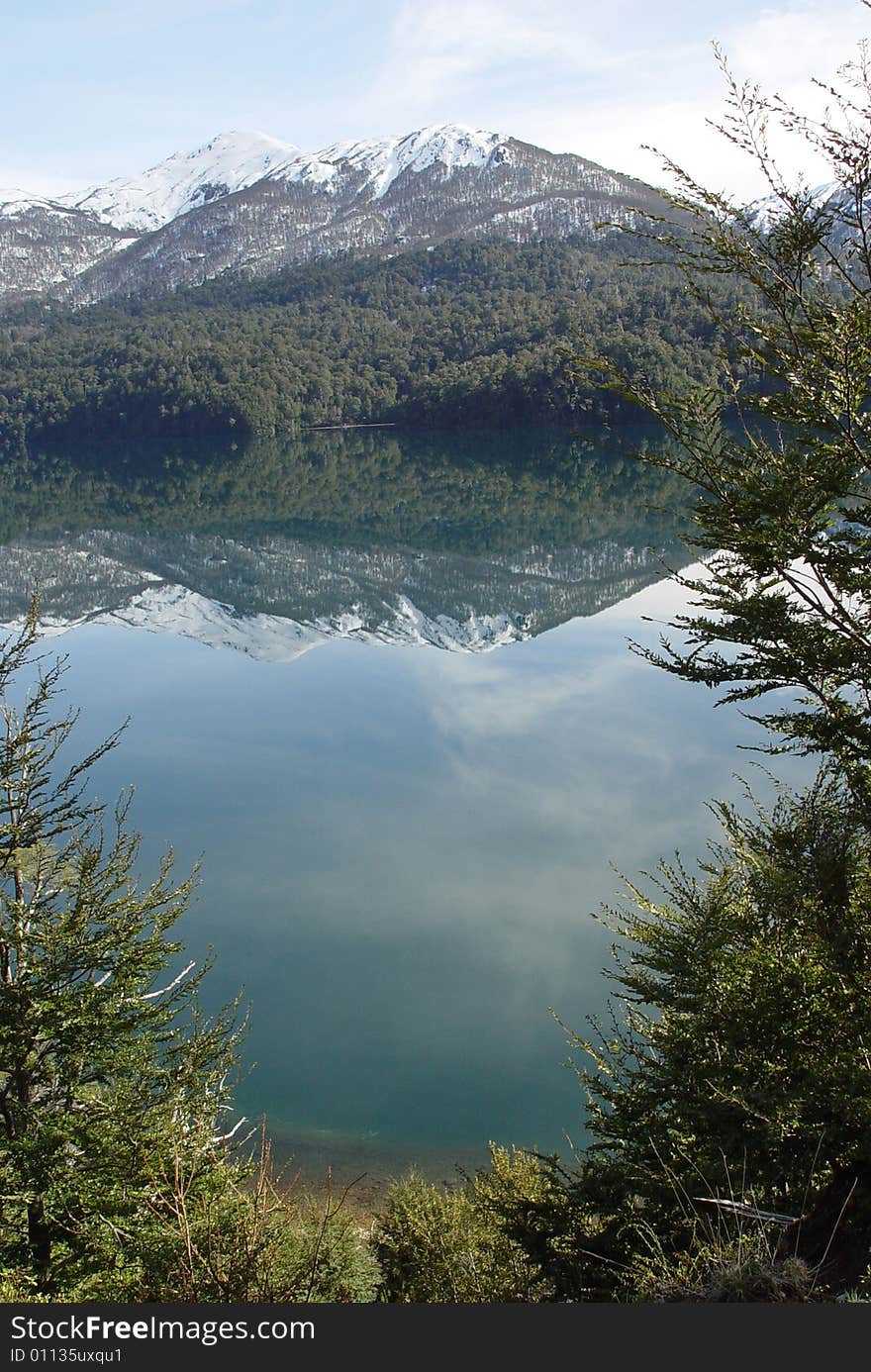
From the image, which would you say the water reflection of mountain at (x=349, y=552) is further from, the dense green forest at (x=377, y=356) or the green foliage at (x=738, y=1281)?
the green foliage at (x=738, y=1281)

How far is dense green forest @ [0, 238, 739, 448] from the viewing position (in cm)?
10725

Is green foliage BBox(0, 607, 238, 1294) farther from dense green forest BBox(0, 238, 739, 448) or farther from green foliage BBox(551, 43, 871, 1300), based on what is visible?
dense green forest BBox(0, 238, 739, 448)

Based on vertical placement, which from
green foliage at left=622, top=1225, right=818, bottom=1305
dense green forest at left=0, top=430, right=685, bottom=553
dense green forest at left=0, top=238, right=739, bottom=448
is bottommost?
green foliage at left=622, top=1225, right=818, bottom=1305

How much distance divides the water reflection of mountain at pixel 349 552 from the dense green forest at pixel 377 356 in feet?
66.5

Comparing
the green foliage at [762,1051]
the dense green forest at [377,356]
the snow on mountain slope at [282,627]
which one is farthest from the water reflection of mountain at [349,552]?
the dense green forest at [377,356]

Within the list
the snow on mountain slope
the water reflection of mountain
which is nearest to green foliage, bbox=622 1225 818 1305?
the water reflection of mountain

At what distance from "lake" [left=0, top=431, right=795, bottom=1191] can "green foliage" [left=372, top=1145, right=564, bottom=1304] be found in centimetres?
229

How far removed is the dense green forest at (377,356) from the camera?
107250mm

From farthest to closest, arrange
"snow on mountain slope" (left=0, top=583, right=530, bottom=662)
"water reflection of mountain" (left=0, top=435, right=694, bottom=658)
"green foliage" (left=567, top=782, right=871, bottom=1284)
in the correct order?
"water reflection of mountain" (left=0, top=435, right=694, bottom=658) < "snow on mountain slope" (left=0, top=583, right=530, bottom=662) < "green foliage" (left=567, top=782, right=871, bottom=1284)

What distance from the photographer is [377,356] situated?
465ft

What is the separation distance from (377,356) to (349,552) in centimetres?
9426

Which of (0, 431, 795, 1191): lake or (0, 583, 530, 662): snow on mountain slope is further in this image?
(0, 583, 530, 662): snow on mountain slope

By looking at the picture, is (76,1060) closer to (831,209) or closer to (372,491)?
(831,209)

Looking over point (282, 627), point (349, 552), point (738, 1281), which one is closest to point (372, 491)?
point (349, 552)
